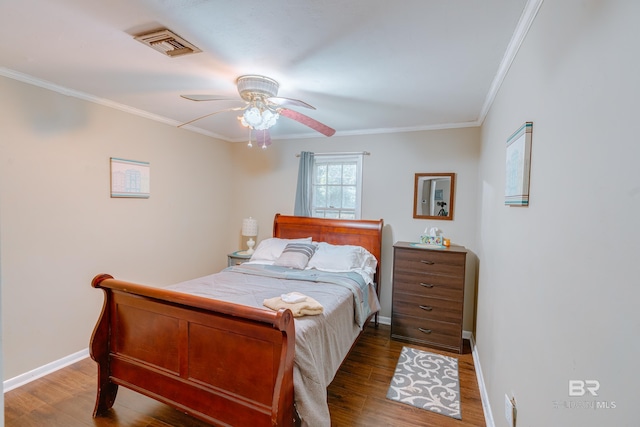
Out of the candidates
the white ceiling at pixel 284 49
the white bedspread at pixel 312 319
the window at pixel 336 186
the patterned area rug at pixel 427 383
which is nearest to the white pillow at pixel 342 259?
the white bedspread at pixel 312 319

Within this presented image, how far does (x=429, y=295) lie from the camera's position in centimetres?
325

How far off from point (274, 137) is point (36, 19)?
291cm

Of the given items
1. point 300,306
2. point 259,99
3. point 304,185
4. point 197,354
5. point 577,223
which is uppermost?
point 259,99

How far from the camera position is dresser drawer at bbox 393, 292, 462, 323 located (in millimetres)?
3152

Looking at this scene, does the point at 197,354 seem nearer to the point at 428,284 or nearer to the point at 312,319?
the point at 312,319

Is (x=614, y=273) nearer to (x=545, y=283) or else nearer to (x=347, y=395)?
(x=545, y=283)

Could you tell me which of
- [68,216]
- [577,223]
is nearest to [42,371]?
[68,216]

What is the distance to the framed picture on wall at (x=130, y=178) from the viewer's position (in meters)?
3.10

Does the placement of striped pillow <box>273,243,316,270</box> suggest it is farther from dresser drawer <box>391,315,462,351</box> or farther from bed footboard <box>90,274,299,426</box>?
bed footboard <box>90,274,299,426</box>

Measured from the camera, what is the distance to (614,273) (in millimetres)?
783

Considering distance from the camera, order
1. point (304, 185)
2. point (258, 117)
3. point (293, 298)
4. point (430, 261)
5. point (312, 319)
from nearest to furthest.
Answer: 1. point (312, 319)
2. point (293, 298)
3. point (258, 117)
4. point (430, 261)
5. point (304, 185)

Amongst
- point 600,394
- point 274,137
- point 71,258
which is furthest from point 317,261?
Answer: point 600,394

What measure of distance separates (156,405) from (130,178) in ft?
7.32

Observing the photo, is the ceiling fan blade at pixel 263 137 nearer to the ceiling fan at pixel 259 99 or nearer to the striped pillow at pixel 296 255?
the ceiling fan at pixel 259 99
